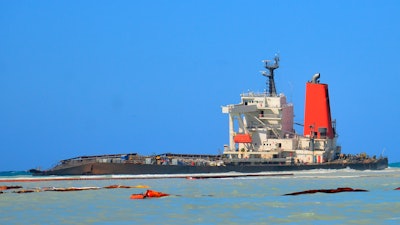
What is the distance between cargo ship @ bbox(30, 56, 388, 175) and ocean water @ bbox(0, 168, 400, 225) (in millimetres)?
19599

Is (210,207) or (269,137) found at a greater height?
(269,137)

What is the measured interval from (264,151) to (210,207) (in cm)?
3454

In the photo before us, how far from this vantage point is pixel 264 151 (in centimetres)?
6988

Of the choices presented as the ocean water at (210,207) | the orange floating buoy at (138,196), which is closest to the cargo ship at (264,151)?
the ocean water at (210,207)

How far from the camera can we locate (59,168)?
7188 centimetres

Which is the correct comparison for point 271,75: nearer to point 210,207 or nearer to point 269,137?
point 269,137

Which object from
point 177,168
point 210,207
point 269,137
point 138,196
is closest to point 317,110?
point 269,137

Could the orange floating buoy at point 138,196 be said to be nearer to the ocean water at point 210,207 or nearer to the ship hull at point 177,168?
the ocean water at point 210,207

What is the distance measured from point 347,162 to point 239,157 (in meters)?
8.90

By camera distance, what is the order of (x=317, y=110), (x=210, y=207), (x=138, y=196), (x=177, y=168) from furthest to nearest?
(x=317, y=110), (x=177, y=168), (x=138, y=196), (x=210, y=207)

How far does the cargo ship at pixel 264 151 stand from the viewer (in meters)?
68.6

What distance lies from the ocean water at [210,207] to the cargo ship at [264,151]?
19599 mm

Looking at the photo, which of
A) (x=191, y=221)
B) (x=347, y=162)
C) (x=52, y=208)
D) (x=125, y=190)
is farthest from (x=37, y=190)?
(x=347, y=162)

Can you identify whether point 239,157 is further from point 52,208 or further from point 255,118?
point 52,208
